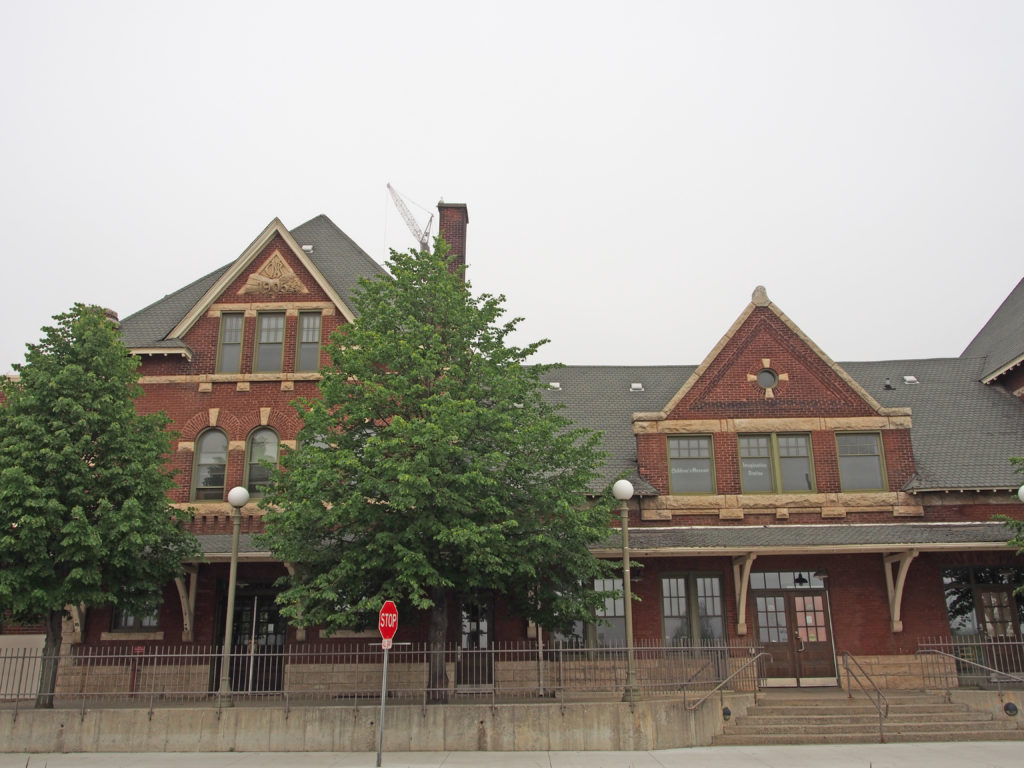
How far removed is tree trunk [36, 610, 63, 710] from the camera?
16.7m

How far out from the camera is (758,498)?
21.8 metres

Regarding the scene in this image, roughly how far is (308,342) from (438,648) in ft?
32.2

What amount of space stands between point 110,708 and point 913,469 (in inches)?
767

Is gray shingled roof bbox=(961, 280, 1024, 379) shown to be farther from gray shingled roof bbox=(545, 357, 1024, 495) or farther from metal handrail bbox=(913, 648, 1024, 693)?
metal handrail bbox=(913, 648, 1024, 693)

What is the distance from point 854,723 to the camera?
16.4 m

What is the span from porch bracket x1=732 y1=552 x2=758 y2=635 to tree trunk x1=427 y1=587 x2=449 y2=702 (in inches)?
284

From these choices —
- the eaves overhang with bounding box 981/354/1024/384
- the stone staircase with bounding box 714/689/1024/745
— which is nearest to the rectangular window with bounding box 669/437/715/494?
the stone staircase with bounding box 714/689/1024/745

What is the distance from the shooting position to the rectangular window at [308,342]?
23.1m

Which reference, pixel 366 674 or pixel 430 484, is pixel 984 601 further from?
pixel 366 674

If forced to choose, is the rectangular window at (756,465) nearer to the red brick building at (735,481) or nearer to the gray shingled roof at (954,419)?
the red brick building at (735,481)

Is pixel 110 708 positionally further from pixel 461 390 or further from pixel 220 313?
pixel 220 313

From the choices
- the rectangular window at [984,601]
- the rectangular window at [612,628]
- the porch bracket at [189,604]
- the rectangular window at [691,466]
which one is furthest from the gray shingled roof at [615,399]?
the porch bracket at [189,604]

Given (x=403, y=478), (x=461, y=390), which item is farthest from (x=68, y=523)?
(x=461, y=390)

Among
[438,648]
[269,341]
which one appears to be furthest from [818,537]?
[269,341]
